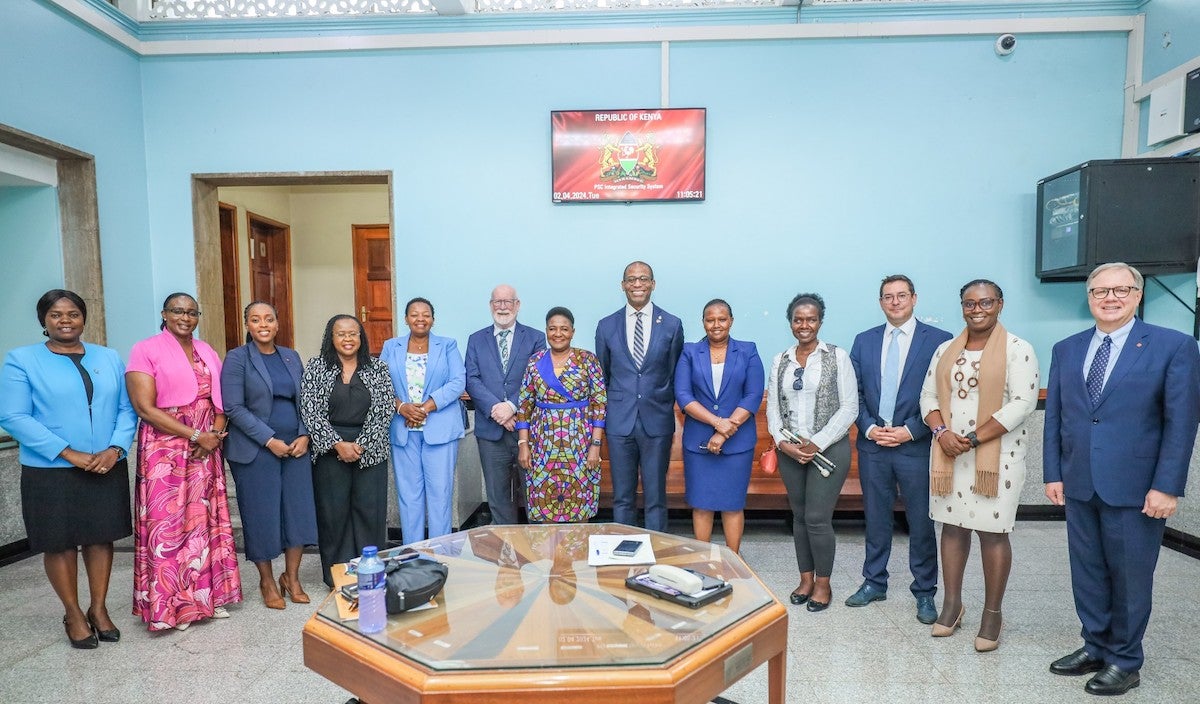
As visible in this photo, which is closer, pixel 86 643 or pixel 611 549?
pixel 611 549

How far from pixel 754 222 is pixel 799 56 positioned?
1.32m

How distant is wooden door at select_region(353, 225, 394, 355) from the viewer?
7234 millimetres

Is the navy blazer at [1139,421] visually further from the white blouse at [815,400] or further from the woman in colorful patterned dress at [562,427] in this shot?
the woman in colorful patterned dress at [562,427]

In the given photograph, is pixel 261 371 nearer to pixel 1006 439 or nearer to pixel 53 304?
pixel 53 304

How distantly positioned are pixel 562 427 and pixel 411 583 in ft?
5.60

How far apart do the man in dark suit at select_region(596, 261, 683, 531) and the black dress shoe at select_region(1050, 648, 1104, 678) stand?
1897 mm

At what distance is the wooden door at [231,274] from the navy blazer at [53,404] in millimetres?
3704

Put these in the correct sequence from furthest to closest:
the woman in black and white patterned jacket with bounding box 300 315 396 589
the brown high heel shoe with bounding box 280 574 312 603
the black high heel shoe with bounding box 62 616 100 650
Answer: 1. the brown high heel shoe with bounding box 280 574 312 603
2. the woman in black and white patterned jacket with bounding box 300 315 396 589
3. the black high heel shoe with bounding box 62 616 100 650

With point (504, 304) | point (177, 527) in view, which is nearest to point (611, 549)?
point (504, 304)

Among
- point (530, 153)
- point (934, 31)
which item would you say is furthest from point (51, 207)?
point (934, 31)

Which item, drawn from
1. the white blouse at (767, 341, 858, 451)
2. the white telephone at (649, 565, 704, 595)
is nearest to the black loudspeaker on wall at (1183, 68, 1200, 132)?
the white blouse at (767, 341, 858, 451)

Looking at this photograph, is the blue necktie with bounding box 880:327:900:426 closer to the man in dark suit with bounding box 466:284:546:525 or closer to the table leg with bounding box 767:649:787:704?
the table leg with bounding box 767:649:787:704

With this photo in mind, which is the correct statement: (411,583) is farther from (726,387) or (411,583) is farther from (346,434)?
(726,387)

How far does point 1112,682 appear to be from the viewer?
239 centimetres
